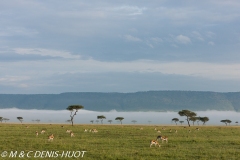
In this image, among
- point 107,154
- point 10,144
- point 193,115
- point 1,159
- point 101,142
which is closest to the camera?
point 1,159

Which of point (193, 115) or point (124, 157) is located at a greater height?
point (193, 115)

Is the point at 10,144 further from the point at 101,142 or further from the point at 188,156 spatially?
the point at 188,156

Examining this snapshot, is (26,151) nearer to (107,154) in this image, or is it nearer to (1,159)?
(1,159)

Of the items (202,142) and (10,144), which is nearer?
(10,144)

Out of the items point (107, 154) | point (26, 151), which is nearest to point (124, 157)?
point (107, 154)

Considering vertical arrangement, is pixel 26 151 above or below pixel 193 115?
below

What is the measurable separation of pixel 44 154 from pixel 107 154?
4402 mm

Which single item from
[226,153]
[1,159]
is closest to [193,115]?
[226,153]

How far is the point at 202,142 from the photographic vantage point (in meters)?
32.2

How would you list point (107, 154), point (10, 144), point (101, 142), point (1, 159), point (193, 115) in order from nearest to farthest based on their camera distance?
1. point (1, 159)
2. point (107, 154)
3. point (10, 144)
4. point (101, 142)
5. point (193, 115)

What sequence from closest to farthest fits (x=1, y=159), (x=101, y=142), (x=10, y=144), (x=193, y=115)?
(x=1, y=159)
(x=10, y=144)
(x=101, y=142)
(x=193, y=115)

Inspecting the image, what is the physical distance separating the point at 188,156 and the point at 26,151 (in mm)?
11488

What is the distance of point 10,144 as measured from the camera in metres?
27.6

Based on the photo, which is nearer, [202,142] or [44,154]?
[44,154]
